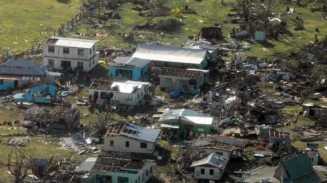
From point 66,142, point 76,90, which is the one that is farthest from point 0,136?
point 76,90

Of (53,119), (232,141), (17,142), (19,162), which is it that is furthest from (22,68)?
(232,141)

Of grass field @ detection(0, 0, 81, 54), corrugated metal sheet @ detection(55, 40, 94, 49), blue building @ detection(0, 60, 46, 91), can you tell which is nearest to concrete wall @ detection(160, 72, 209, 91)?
corrugated metal sheet @ detection(55, 40, 94, 49)

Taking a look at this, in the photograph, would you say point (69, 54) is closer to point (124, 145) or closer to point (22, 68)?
point (22, 68)

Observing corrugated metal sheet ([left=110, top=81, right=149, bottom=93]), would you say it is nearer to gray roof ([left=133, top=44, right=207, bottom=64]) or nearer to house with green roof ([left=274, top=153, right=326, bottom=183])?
gray roof ([left=133, top=44, right=207, bottom=64])

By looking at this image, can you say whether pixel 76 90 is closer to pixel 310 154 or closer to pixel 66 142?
pixel 66 142

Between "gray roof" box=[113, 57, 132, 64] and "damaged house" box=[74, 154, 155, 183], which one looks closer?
"damaged house" box=[74, 154, 155, 183]

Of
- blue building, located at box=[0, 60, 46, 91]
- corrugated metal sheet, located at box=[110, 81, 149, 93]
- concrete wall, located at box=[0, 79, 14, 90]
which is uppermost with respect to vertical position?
corrugated metal sheet, located at box=[110, 81, 149, 93]

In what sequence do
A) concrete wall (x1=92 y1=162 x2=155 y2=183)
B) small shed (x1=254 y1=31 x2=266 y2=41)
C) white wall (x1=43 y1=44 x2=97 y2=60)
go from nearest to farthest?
concrete wall (x1=92 y1=162 x2=155 y2=183), white wall (x1=43 y1=44 x2=97 y2=60), small shed (x1=254 y1=31 x2=266 y2=41)
